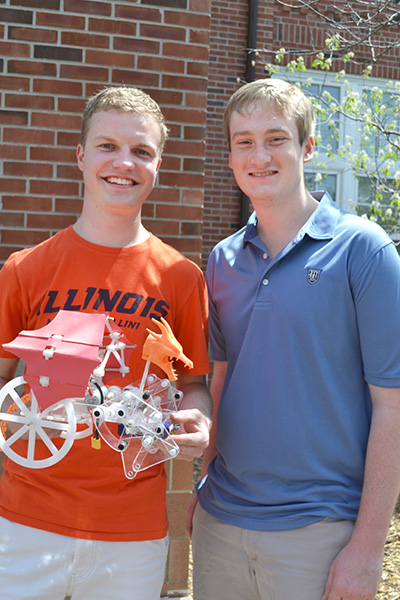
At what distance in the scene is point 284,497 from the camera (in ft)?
6.24

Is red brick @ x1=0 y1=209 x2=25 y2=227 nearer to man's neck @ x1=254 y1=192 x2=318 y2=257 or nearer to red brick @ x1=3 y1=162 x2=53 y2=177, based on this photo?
red brick @ x1=3 y1=162 x2=53 y2=177

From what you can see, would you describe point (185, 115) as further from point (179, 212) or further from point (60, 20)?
point (60, 20)

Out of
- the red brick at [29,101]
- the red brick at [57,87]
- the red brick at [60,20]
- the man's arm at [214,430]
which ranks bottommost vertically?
the man's arm at [214,430]

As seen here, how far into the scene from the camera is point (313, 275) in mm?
1946

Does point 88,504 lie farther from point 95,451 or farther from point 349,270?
point 349,270

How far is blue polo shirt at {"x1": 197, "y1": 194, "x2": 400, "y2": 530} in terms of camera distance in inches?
73.6

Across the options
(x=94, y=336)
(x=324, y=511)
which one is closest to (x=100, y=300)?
(x=94, y=336)

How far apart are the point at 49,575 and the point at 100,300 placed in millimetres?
798

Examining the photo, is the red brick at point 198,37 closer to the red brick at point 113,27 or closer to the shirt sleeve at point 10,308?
the red brick at point 113,27

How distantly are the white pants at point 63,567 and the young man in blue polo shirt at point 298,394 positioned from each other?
347 millimetres

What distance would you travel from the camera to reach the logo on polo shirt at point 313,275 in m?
1.94

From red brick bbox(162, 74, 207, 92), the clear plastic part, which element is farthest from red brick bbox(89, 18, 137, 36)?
the clear plastic part

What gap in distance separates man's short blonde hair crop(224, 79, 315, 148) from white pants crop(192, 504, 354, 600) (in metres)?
1.24

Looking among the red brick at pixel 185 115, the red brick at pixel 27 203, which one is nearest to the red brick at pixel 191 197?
the red brick at pixel 185 115
